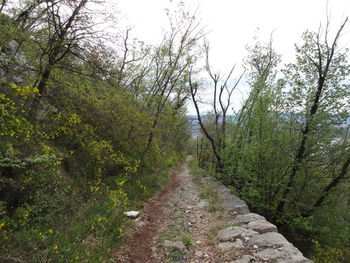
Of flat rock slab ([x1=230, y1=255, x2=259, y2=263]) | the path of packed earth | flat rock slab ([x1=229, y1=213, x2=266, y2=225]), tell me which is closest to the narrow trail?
the path of packed earth

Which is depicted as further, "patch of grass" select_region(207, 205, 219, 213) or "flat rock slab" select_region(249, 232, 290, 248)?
"patch of grass" select_region(207, 205, 219, 213)

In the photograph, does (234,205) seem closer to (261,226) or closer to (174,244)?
(261,226)

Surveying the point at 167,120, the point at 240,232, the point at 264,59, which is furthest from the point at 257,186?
the point at 264,59

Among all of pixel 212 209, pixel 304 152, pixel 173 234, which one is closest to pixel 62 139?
pixel 173 234

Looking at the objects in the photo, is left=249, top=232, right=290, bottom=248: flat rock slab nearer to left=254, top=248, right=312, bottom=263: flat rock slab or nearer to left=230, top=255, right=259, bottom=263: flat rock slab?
left=254, top=248, right=312, bottom=263: flat rock slab

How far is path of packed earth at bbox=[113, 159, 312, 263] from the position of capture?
14.2 feet

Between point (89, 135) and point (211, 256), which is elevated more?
point (89, 135)

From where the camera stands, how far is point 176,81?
12.6m

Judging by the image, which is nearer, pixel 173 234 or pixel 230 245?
pixel 230 245

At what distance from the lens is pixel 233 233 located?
5309 millimetres

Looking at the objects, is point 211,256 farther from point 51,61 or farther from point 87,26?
point 87,26

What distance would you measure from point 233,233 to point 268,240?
884 millimetres

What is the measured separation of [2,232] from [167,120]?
26.7 ft

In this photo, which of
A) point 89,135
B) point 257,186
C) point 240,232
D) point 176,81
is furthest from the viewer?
point 176,81
